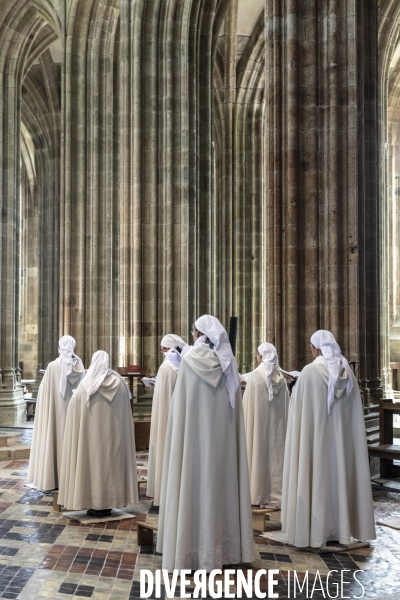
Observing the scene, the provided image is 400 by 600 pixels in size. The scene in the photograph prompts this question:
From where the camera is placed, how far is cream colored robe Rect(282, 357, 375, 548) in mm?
6250

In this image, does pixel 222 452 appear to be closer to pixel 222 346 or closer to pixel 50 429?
pixel 222 346

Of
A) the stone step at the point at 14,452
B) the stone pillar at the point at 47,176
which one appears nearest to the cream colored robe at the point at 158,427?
the stone step at the point at 14,452

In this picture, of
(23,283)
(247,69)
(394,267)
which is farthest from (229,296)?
(23,283)

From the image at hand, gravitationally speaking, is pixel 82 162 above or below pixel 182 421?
above

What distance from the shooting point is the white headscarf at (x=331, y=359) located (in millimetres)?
6414

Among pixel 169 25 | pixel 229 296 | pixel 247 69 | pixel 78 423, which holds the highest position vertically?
pixel 247 69

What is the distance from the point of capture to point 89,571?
5.83 m

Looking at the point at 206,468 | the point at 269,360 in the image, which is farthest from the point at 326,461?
the point at 269,360

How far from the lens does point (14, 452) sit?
1176 cm

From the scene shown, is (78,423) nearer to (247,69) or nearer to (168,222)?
(168,222)

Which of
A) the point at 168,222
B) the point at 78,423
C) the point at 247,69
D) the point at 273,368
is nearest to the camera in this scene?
the point at 78,423

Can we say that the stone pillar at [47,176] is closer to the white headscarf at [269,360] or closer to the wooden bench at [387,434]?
the wooden bench at [387,434]

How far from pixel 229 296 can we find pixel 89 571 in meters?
18.8

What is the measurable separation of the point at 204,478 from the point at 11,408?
13.7 m
